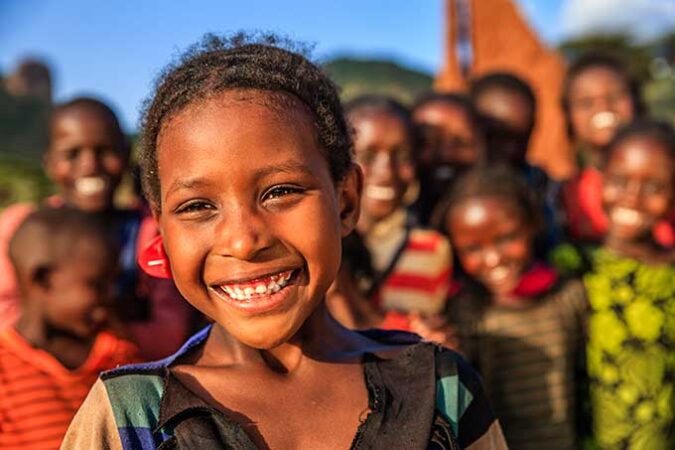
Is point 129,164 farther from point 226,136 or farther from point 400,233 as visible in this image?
point 226,136

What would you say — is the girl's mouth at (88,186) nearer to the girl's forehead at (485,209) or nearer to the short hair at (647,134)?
the girl's forehead at (485,209)

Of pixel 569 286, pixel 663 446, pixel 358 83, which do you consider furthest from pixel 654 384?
pixel 358 83

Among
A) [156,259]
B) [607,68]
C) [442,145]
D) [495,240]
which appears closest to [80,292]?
[156,259]

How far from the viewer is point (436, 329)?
2504mm

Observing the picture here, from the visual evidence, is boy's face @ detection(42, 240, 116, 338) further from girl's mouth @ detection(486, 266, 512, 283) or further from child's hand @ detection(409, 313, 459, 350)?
girl's mouth @ detection(486, 266, 512, 283)

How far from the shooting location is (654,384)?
2863 mm

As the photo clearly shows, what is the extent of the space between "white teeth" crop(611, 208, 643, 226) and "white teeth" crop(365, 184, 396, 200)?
867 mm

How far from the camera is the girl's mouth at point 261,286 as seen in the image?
1375 millimetres

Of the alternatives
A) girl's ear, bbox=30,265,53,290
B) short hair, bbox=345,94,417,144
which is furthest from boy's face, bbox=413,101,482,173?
girl's ear, bbox=30,265,53,290

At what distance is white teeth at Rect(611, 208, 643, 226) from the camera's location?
306cm

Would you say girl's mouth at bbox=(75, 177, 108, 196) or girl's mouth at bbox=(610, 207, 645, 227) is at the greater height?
girl's mouth at bbox=(75, 177, 108, 196)

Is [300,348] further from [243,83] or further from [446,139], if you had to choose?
[446,139]

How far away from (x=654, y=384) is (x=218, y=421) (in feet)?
6.70

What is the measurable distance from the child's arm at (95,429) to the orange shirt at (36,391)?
98 centimetres
